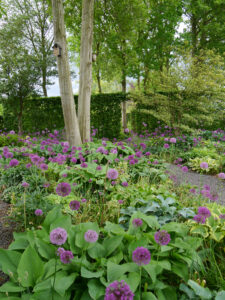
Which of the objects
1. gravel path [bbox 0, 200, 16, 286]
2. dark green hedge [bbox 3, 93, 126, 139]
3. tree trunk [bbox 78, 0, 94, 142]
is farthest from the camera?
dark green hedge [bbox 3, 93, 126, 139]

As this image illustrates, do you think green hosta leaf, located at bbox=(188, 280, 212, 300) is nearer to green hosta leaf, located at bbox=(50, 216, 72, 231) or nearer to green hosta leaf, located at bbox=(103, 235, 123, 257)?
green hosta leaf, located at bbox=(103, 235, 123, 257)

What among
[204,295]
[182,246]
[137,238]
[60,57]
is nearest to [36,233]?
[137,238]

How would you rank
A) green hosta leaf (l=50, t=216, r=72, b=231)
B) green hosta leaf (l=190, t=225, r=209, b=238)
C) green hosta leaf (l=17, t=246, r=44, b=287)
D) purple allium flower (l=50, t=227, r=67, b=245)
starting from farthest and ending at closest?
green hosta leaf (l=190, t=225, r=209, b=238) → green hosta leaf (l=50, t=216, r=72, b=231) → green hosta leaf (l=17, t=246, r=44, b=287) → purple allium flower (l=50, t=227, r=67, b=245)

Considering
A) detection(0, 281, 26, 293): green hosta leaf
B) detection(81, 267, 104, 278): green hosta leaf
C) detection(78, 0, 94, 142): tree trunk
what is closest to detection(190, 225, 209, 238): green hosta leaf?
detection(81, 267, 104, 278): green hosta leaf

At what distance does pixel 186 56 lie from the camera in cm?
736

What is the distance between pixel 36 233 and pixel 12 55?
10514 millimetres

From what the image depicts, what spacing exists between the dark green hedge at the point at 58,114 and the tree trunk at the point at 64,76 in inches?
166

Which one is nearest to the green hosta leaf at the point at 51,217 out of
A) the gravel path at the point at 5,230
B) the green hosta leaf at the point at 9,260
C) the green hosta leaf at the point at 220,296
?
the green hosta leaf at the point at 9,260

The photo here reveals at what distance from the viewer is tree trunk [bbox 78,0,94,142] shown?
5.65 m

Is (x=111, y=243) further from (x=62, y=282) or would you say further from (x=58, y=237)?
(x=58, y=237)

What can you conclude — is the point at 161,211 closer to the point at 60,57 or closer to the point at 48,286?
the point at 48,286

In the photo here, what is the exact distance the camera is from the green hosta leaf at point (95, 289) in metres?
1.34

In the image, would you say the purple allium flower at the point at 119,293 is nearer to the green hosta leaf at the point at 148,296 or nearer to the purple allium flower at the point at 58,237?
the purple allium flower at the point at 58,237

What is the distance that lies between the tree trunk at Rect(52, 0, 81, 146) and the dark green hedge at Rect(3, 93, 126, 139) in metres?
4.22
